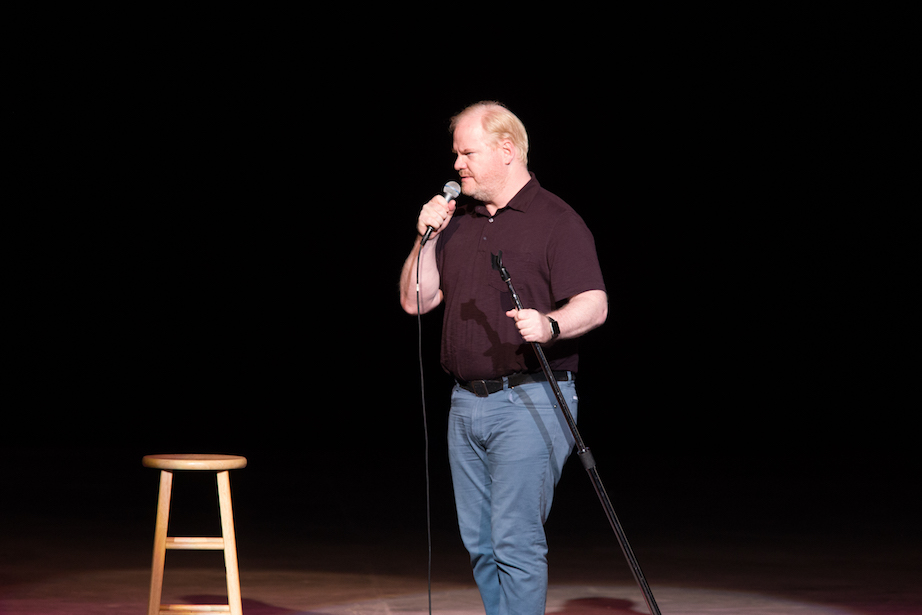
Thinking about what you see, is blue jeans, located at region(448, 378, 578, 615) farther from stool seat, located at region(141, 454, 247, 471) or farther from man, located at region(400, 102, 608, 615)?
stool seat, located at region(141, 454, 247, 471)

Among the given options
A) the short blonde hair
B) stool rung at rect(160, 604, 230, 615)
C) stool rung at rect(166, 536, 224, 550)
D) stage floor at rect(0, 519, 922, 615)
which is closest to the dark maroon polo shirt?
the short blonde hair

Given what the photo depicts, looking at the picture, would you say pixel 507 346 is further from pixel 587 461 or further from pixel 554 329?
pixel 587 461

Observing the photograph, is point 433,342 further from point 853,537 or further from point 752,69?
point 853,537

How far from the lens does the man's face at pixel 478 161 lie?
262 centimetres

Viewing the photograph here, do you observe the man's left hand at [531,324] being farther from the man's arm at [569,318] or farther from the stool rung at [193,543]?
the stool rung at [193,543]

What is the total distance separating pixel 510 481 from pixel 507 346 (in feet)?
0.99

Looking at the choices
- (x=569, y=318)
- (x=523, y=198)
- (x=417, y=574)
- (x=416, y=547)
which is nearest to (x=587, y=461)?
(x=569, y=318)

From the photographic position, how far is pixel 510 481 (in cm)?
251

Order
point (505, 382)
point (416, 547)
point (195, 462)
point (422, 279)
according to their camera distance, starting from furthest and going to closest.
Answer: point (416, 547) < point (195, 462) < point (422, 279) < point (505, 382)

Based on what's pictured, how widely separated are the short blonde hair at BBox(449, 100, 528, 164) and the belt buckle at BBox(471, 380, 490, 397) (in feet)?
1.76

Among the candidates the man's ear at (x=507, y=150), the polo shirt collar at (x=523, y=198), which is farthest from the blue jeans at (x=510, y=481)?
the man's ear at (x=507, y=150)

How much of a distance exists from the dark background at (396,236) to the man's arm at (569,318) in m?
6.22

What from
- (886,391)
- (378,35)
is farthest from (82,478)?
(886,391)

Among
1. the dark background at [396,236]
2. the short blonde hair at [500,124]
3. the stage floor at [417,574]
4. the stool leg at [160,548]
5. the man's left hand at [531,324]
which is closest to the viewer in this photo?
the man's left hand at [531,324]
